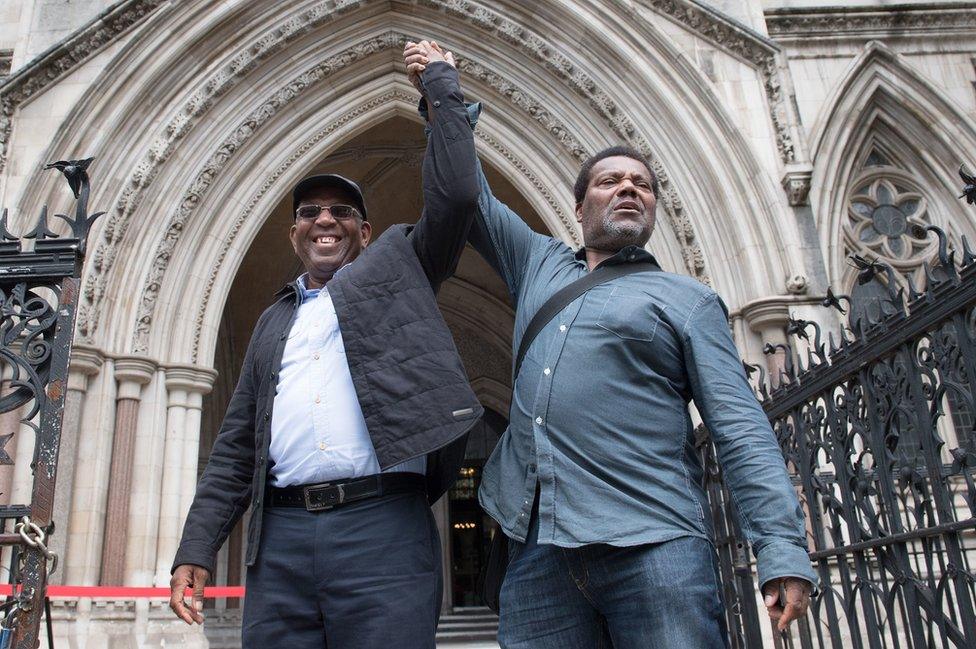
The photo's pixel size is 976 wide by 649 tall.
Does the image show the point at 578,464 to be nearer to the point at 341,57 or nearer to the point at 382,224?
the point at 341,57

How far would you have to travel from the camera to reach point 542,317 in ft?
6.61

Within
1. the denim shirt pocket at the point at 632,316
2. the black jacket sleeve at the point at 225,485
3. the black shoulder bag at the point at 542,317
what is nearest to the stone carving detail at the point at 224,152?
the black jacket sleeve at the point at 225,485

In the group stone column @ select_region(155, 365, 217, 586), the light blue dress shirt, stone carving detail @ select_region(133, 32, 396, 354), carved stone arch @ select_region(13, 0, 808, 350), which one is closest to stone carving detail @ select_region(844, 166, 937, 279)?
carved stone arch @ select_region(13, 0, 808, 350)

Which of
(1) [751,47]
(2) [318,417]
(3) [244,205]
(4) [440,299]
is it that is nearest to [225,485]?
(2) [318,417]

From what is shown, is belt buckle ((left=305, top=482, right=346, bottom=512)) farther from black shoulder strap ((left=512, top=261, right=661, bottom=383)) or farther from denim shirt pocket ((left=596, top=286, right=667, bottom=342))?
denim shirt pocket ((left=596, top=286, right=667, bottom=342))

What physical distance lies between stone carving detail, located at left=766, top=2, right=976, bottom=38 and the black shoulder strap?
8349 mm

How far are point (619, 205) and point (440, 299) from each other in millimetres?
13181

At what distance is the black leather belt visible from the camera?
1.94 m

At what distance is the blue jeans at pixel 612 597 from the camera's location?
165cm

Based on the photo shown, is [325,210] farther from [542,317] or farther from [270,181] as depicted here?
[270,181]

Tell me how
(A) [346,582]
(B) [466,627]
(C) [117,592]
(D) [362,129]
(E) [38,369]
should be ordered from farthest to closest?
(B) [466,627], (D) [362,129], (C) [117,592], (E) [38,369], (A) [346,582]

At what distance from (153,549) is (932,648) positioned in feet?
22.2

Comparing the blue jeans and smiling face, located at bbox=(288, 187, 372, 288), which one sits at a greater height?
smiling face, located at bbox=(288, 187, 372, 288)

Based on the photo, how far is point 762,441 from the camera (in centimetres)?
171
